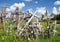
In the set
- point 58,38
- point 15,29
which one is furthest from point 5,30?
point 58,38

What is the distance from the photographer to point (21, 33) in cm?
150

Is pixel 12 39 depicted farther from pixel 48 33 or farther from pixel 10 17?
pixel 48 33

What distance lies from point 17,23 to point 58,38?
18.1 inches

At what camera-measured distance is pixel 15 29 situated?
5.01 feet

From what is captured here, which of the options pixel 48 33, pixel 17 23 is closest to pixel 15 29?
pixel 17 23

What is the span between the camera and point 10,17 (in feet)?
5.04

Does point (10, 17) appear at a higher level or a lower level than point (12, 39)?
higher

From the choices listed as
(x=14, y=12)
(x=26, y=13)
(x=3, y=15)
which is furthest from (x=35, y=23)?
(x=3, y=15)

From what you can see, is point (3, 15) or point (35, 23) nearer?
point (35, 23)

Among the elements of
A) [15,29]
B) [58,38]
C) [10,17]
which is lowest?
[58,38]

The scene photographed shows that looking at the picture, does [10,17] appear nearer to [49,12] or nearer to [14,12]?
[14,12]

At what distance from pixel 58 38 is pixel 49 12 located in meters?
0.29

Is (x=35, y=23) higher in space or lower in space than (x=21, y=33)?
higher

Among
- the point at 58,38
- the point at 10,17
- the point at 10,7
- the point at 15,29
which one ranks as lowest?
the point at 58,38
